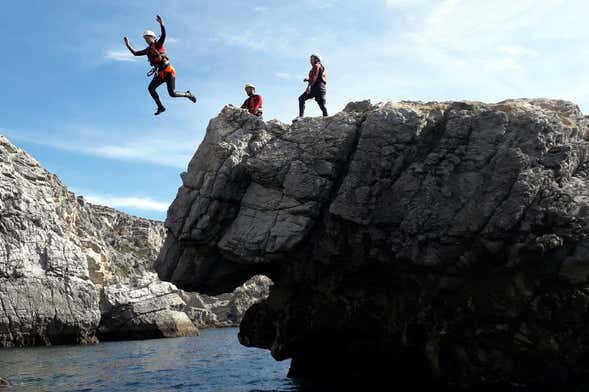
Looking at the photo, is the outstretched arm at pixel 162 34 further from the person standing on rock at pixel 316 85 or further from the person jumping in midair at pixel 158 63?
the person standing on rock at pixel 316 85

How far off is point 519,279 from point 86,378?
23271 mm

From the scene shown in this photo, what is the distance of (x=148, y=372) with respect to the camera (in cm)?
3356

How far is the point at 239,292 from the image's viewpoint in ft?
393

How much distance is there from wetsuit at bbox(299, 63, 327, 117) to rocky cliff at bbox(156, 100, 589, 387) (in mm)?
1814

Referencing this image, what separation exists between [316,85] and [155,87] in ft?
23.0

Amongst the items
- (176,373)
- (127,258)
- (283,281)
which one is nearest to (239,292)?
(127,258)

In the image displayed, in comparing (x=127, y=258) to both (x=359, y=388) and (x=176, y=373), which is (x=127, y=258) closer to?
(x=176, y=373)

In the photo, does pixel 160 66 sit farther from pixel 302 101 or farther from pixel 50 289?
pixel 50 289

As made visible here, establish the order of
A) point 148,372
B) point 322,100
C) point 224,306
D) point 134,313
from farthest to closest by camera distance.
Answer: point 224,306, point 134,313, point 148,372, point 322,100

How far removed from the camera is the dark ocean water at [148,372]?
88.7 feet

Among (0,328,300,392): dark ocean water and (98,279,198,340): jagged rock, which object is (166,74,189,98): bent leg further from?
(98,279,198,340): jagged rock

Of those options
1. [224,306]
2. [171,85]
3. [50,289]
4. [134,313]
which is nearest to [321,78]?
[171,85]

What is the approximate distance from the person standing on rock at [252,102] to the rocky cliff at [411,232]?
1.05 m

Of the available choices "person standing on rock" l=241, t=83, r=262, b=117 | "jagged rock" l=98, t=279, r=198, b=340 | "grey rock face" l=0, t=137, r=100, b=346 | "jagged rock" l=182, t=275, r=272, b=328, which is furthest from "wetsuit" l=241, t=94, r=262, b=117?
"jagged rock" l=182, t=275, r=272, b=328
